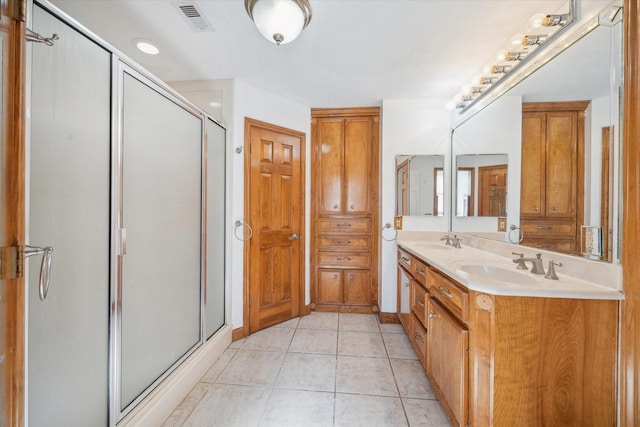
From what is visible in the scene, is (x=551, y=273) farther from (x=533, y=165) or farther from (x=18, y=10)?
(x=18, y=10)

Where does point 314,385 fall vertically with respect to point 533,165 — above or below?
below

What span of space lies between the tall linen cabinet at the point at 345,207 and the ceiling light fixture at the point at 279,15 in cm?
154

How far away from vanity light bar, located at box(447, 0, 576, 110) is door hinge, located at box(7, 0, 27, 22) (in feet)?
7.35

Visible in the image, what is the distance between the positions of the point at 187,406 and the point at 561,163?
257 cm

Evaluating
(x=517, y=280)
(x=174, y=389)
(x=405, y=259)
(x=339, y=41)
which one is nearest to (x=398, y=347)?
(x=405, y=259)

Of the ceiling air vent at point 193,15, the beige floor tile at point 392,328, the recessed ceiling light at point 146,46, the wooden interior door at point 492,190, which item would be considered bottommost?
the beige floor tile at point 392,328

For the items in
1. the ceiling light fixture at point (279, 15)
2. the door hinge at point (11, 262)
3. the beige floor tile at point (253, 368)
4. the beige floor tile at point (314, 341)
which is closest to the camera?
the door hinge at point (11, 262)

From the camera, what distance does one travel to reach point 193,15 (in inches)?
59.0

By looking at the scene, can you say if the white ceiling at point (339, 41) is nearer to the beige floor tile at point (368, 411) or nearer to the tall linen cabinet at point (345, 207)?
the tall linen cabinet at point (345, 207)

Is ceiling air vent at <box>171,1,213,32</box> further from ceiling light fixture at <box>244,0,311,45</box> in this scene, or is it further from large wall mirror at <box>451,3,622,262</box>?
large wall mirror at <box>451,3,622,262</box>

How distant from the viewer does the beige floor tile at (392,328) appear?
247 cm

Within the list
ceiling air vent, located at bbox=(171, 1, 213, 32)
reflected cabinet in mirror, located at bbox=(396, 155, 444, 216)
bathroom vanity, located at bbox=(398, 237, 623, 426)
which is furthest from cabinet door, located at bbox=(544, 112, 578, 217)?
ceiling air vent, located at bbox=(171, 1, 213, 32)

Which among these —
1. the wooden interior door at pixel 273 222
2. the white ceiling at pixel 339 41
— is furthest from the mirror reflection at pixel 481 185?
→ the wooden interior door at pixel 273 222

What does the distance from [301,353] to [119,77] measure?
7.06ft
